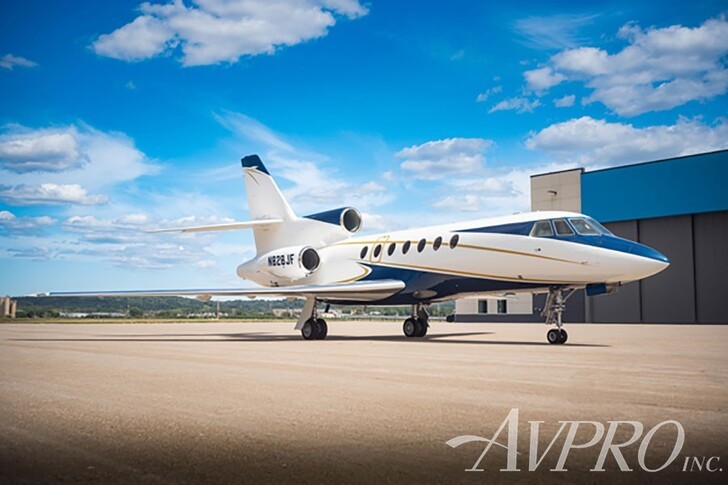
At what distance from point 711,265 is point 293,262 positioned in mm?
30742

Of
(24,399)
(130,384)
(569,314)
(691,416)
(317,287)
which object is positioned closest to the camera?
(691,416)

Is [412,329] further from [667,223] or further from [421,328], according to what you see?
[667,223]

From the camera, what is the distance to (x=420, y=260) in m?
20.2

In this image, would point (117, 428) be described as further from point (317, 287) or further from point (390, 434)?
point (317, 287)

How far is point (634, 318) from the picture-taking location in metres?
45.1

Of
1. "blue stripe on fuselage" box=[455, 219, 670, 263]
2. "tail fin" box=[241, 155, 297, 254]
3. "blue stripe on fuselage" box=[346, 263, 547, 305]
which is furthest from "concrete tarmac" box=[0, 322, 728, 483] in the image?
"tail fin" box=[241, 155, 297, 254]

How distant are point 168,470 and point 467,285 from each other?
51.3 ft

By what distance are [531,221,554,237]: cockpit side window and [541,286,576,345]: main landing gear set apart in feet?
4.66

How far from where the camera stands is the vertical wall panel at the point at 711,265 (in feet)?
136

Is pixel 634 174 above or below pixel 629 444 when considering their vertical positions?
above

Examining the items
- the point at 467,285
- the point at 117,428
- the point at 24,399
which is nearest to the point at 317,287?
the point at 467,285

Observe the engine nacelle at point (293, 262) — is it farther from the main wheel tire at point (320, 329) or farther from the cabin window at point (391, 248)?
the cabin window at point (391, 248)

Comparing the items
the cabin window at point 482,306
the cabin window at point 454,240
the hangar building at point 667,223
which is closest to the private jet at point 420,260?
the cabin window at point 454,240

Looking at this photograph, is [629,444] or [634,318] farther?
[634,318]
